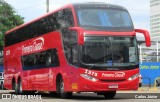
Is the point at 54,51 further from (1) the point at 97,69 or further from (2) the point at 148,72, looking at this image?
(2) the point at 148,72

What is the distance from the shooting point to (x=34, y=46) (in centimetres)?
2384

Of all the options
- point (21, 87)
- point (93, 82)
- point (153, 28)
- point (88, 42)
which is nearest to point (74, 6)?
point (88, 42)

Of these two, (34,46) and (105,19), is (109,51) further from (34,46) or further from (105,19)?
(34,46)

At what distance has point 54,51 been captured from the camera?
20.9m

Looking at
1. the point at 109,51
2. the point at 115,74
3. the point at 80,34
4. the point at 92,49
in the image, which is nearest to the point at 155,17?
the point at 109,51

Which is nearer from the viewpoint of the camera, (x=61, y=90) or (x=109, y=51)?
(x=109, y=51)

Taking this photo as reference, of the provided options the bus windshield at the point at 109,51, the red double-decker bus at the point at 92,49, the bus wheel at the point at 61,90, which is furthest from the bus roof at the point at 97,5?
the bus wheel at the point at 61,90

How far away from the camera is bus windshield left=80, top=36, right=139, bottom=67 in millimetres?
18578

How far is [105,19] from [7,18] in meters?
30.4

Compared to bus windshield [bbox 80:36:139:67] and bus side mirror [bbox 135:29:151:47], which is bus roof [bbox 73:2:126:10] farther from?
bus windshield [bbox 80:36:139:67]

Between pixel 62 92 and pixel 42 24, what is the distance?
4242 millimetres

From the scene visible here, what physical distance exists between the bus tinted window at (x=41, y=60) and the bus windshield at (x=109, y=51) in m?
2.36

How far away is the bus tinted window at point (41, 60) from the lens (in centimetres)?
2098

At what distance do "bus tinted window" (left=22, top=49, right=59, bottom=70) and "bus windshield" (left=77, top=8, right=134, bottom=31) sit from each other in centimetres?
263
